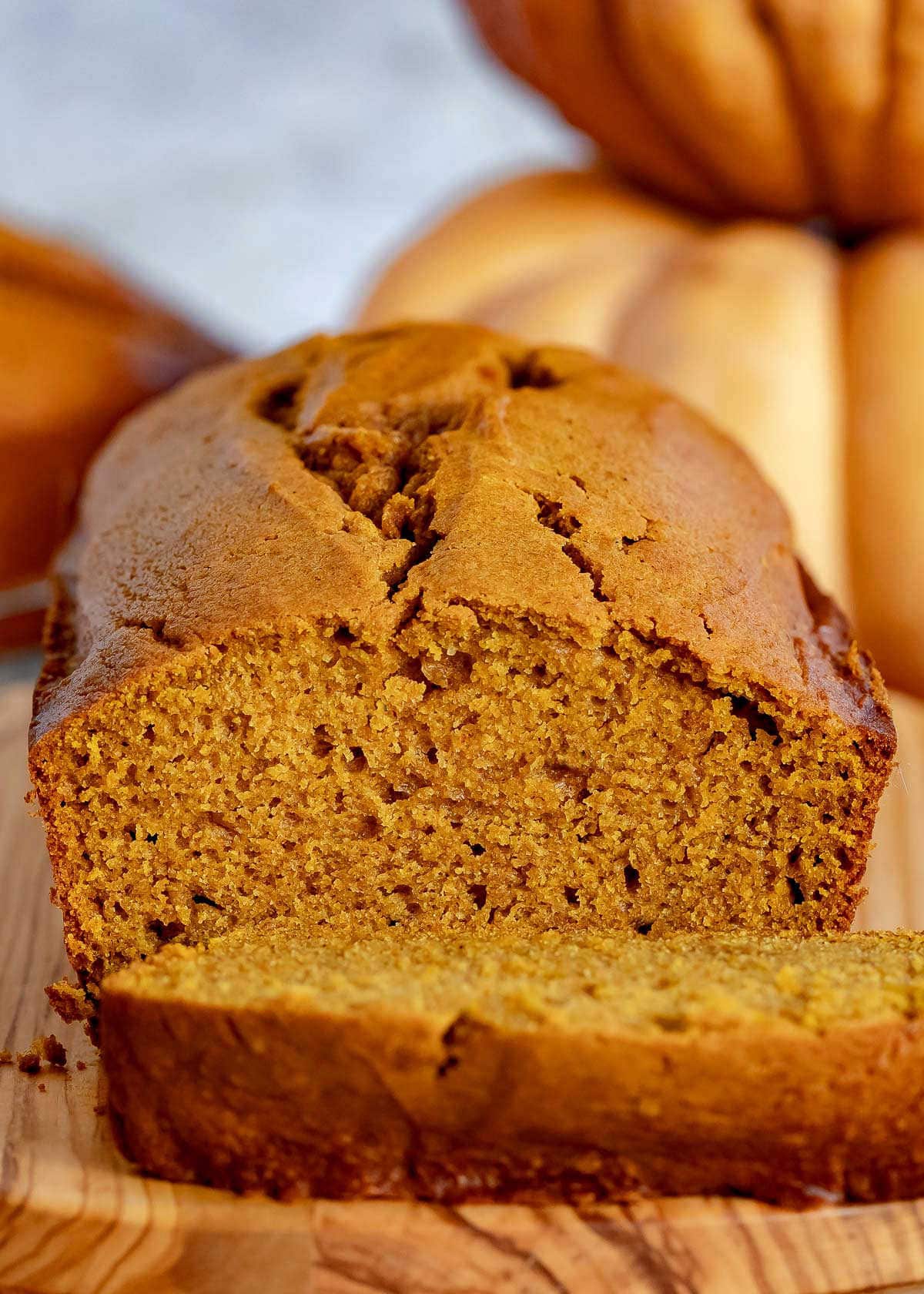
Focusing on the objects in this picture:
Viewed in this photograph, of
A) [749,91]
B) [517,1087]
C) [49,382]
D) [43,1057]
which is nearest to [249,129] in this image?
[49,382]

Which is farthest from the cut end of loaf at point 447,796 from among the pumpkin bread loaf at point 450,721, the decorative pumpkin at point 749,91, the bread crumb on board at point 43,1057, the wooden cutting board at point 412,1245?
the decorative pumpkin at point 749,91

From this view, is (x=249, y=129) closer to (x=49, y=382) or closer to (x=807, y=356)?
(x=49, y=382)

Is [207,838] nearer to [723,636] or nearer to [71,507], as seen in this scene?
[723,636]

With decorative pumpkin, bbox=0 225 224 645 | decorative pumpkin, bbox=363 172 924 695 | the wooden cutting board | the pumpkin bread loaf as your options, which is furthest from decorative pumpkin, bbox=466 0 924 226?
the wooden cutting board

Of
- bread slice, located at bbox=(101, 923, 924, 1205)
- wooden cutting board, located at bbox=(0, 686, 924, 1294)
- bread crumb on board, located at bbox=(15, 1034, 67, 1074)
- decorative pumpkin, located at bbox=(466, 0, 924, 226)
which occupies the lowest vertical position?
bread crumb on board, located at bbox=(15, 1034, 67, 1074)

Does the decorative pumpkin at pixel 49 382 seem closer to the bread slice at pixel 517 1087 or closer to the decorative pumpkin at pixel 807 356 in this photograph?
the decorative pumpkin at pixel 807 356

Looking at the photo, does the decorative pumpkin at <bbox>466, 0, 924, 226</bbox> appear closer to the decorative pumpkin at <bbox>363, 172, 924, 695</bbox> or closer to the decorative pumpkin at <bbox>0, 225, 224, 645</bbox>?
the decorative pumpkin at <bbox>363, 172, 924, 695</bbox>

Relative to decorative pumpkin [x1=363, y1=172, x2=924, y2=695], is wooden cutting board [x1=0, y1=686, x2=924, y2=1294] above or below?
below
